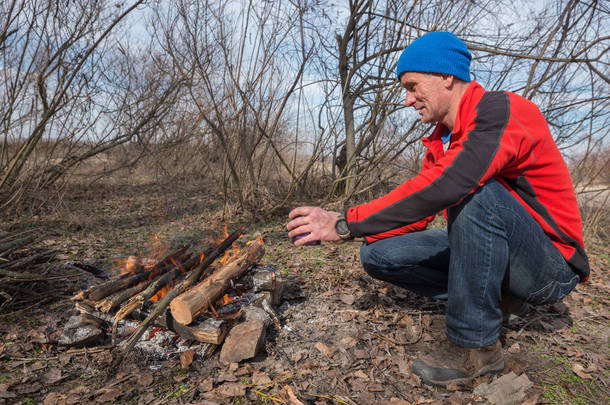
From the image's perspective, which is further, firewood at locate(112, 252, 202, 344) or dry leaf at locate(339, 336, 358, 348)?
dry leaf at locate(339, 336, 358, 348)

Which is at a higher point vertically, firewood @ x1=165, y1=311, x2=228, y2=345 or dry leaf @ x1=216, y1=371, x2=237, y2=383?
firewood @ x1=165, y1=311, x2=228, y2=345

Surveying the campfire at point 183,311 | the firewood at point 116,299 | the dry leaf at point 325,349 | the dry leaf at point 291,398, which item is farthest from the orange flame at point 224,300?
the dry leaf at point 291,398

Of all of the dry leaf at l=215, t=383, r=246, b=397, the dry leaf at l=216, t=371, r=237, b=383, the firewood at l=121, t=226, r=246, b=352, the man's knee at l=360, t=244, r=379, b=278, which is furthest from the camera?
the man's knee at l=360, t=244, r=379, b=278

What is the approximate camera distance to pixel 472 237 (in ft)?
5.43

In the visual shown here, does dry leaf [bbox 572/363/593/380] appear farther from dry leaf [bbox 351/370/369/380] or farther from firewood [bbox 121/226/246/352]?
firewood [bbox 121/226/246/352]

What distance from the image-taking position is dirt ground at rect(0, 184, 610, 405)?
1.69 m

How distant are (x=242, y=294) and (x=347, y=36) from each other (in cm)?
458

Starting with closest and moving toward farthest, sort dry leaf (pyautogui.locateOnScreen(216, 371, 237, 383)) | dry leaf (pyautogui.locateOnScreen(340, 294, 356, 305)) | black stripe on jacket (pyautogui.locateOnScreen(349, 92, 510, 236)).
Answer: black stripe on jacket (pyautogui.locateOnScreen(349, 92, 510, 236)) → dry leaf (pyautogui.locateOnScreen(216, 371, 237, 383)) → dry leaf (pyautogui.locateOnScreen(340, 294, 356, 305))

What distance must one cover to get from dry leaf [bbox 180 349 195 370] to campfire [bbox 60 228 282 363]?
11mm

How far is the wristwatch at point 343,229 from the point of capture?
173cm

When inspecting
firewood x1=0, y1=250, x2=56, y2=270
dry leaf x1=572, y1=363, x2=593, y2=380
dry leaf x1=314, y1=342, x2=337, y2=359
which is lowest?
dry leaf x1=572, y1=363, x2=593, y2=380

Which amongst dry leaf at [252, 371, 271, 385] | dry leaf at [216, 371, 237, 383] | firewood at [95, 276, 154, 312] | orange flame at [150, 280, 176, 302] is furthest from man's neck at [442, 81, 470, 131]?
firewood at [95, 276, 154, 312]

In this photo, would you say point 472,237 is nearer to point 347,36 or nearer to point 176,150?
point 347,36

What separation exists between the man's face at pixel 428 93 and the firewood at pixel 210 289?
4.84 feet
